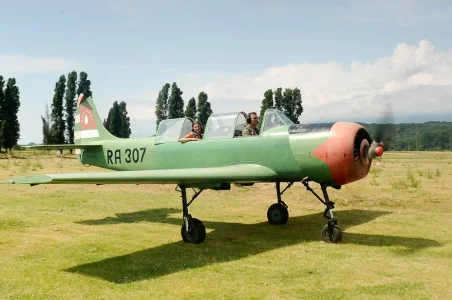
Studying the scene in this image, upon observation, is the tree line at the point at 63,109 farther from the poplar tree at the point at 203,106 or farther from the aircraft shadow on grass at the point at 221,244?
the aircraft shadow on grass at the point at 221,244

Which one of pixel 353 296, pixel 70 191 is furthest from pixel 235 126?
pixel 70 191

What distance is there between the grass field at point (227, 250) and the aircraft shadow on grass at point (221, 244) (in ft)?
0.07

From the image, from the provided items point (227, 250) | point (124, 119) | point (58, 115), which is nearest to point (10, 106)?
point (58, 115)

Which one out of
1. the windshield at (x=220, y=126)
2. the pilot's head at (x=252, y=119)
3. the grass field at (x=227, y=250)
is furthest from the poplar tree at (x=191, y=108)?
the pilot's head at (x=252, y=119)

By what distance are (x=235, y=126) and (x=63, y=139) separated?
6476cm

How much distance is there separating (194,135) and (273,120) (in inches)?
95.8

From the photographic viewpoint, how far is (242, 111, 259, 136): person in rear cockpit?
1052cm

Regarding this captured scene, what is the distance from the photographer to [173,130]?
38.6ft

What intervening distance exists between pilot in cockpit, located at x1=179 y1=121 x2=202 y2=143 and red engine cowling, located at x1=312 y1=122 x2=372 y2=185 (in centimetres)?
362

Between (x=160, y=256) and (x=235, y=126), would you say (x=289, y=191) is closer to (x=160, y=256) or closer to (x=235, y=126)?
(x=235, y=126)

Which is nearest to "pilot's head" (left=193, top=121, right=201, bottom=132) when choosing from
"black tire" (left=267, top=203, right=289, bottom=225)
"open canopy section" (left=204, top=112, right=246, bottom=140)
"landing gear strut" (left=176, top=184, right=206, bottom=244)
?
"open canopy section" (left=204, top=112, right=246, bottom=140)

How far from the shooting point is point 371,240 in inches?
377

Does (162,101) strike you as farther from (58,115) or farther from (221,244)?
(221,244)

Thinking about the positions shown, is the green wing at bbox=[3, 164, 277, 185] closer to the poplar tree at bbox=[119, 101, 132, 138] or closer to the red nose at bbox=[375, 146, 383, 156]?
the red nose at bbox=[375, 146, 383, 156]
